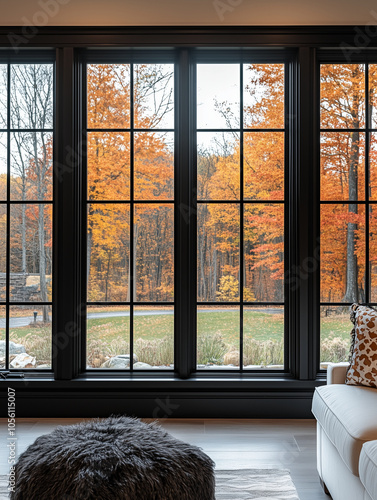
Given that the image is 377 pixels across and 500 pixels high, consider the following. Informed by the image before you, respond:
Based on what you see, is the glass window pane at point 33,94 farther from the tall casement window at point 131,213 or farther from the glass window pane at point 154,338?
the glass window pane at point 154,338

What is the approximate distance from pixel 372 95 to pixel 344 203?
0.83 m

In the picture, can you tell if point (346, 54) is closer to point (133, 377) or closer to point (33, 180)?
point (33, 180)

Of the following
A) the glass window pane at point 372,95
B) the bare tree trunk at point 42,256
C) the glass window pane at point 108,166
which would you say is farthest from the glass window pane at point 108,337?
the glass window pane at point 372,95

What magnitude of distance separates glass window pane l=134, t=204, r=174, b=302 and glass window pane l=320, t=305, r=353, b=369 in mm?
1170

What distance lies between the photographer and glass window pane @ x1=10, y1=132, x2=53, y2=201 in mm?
3436

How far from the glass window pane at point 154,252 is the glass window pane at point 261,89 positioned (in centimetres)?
95

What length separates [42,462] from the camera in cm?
159

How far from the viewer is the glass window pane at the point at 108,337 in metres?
3.41

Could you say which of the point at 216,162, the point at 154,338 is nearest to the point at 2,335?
the point at 154,338

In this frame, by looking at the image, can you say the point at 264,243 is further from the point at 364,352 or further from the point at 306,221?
the point at 364,352

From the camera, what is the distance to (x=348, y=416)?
1.91m

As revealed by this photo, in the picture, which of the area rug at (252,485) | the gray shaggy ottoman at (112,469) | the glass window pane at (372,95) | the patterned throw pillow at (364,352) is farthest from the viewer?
the glass window pane at (372,95)

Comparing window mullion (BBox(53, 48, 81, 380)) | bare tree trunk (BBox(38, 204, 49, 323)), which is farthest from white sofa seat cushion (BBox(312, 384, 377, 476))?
bare tree trunk (BBox(38, 204, 49, 323))

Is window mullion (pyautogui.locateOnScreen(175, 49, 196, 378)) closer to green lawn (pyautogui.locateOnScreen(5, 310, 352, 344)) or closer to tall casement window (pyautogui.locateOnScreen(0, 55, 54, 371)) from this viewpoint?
green lawn (pyautogui.locateOnScreen(5, 310, 352, 344))
